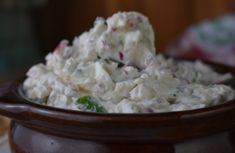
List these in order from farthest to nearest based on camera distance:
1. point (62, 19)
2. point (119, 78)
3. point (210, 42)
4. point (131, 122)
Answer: point (62, 19), point (210, 42), point (119, 78), point (131, 122)

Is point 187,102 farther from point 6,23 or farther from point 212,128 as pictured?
point 6,23

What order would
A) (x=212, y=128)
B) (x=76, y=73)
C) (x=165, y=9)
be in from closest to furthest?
(x=212, y=128), (x=76, y=73), (x=165, y=9)

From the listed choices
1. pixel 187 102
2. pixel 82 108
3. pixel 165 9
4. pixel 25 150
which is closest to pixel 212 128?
pixel 187 102

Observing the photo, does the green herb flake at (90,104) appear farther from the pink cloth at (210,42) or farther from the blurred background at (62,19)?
the blurred background at (62,19)

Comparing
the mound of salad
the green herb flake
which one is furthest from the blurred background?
the green herb flake

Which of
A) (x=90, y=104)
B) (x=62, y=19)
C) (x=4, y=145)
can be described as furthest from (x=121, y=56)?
(x=62, y=19)

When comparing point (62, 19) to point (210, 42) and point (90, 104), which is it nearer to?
point (210, 42)

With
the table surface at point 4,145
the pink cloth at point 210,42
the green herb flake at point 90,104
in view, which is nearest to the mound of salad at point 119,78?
the green herb flake at point 90,104

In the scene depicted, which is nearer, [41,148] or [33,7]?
[41,148]

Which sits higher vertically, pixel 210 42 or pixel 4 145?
pixel 4 145
